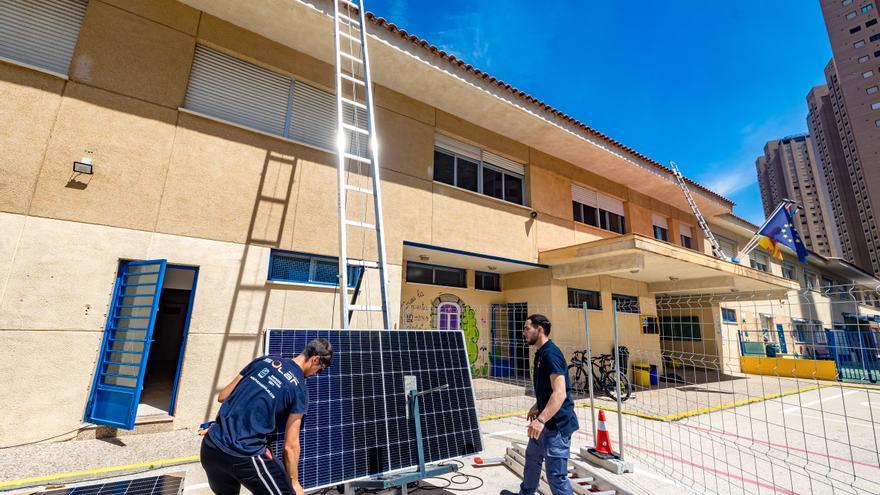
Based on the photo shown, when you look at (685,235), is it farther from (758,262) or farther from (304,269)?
(304,269)

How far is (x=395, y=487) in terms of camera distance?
3.51 metres

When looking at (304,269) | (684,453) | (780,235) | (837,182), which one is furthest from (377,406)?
(837,182)

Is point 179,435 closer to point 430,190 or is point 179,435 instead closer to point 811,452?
point 430,190

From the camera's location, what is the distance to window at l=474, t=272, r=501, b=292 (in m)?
12.5

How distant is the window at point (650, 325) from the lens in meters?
14.5

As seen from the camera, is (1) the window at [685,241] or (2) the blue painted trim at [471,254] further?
(1) the window at [685,241]

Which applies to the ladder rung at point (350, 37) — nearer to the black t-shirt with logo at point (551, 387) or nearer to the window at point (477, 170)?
the window at point (477, 170)

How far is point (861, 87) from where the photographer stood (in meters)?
60.2

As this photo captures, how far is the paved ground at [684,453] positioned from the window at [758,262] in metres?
16.9

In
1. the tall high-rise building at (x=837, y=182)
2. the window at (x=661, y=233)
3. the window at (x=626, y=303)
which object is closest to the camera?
the window at (x=626, y=303)

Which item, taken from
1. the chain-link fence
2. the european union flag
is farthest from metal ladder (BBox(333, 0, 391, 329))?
the european union flag

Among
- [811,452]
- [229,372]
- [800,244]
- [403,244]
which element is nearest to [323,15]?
[403,244]

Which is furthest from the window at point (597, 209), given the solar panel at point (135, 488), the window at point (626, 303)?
the solar panel at point (135, 488)

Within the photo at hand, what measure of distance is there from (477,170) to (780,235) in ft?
39.9
